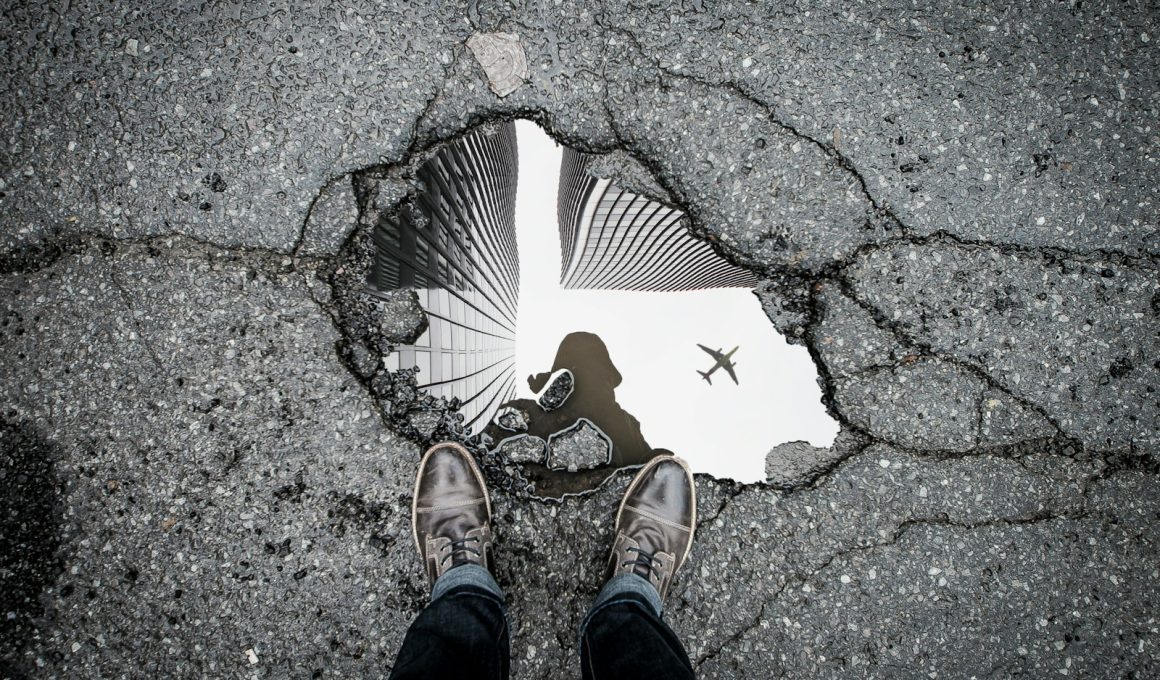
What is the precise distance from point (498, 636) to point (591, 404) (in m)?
1.04

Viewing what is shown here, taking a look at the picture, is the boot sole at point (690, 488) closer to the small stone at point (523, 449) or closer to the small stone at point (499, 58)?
the small stone at point (523, 449)

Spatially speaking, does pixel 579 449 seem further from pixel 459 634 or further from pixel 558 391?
pixel 459 634

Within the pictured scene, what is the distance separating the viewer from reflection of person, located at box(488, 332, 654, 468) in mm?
2242

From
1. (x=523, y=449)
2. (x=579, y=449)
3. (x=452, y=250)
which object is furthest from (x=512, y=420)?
(x=452, y=250)

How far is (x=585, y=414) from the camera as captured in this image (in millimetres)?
2303

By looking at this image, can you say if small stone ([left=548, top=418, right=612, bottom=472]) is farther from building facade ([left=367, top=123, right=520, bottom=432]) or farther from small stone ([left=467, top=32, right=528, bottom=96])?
small stone ([left=467, top=32, right=528, bottom=96])

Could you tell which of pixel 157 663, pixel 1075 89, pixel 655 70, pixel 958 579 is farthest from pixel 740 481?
pixel 157 663

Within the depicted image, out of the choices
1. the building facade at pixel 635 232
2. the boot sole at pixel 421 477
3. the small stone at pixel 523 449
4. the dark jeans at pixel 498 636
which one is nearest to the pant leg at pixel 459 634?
the dark jeans at pixel 498 636

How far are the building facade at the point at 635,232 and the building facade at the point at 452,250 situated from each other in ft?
1.21

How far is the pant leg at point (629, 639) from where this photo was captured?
1609 millimetres

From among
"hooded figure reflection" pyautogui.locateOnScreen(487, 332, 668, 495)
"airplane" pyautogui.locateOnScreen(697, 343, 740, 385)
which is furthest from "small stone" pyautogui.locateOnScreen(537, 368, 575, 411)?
"airplane" pyautogui.locateOnScreen(697, 343, 740, 385)

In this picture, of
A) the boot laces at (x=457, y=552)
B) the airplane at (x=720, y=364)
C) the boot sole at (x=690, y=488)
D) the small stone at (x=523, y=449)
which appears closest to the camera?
the boot laces at (x=457, y=552)

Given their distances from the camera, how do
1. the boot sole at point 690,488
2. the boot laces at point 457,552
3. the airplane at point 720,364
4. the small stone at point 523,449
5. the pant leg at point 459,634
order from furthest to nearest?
the airplane at point 720,364, the small stone at point 523,449, the boot sole at point 690,488, the boot laces at point 457,552, the pant leg at point 459,634

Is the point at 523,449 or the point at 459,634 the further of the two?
the point at 523,449
